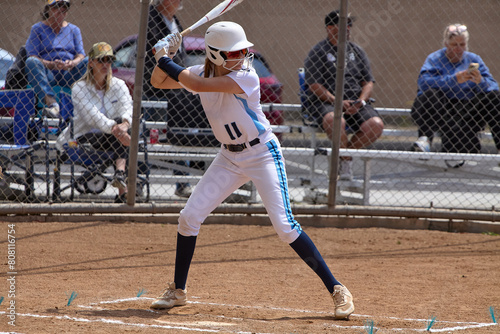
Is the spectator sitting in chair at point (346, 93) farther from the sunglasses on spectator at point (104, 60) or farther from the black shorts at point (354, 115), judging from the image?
the sunglasses on spectator at point (104, 60)

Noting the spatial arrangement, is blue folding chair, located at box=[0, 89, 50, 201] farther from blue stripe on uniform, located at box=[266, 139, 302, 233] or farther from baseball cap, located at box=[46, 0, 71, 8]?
blue stripe on uniform, located at box=[266, 139, 302, 233]

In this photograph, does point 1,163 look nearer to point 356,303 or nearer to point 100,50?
point 100,50

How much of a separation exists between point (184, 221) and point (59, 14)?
3.63 m

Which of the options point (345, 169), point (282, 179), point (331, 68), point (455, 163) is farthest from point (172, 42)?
point (455, 163)

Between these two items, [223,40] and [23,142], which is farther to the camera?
[23,142]

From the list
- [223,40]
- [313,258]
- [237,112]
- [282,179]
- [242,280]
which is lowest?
[242,280]

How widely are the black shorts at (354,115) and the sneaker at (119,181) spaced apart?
2289 mm

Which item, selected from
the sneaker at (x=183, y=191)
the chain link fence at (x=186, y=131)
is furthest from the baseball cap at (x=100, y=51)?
the sneaker at (x=183, y=191)

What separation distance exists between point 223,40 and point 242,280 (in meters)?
1.94

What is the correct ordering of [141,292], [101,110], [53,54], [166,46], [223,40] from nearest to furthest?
[223,40], [166,46], [141,292], [101,110], [53,54]

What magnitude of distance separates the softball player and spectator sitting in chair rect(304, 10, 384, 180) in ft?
10.6

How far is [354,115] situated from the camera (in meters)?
7.35

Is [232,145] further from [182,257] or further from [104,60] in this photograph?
[104,60]

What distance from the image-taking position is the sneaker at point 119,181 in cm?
653
